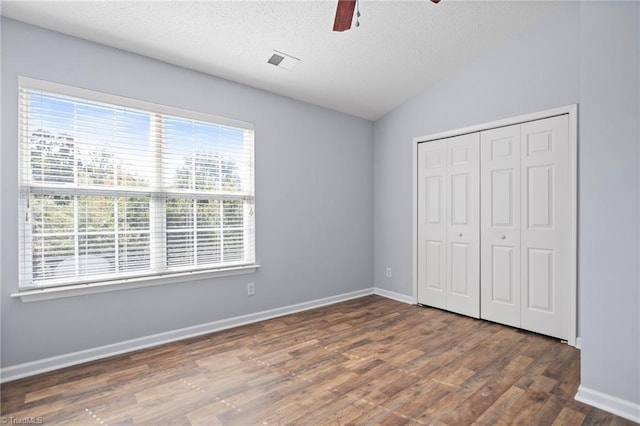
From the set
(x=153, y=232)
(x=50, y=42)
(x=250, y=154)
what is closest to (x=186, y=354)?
(x=153, y=232)

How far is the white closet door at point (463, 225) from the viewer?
12.2 feet

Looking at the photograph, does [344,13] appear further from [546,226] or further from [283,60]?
[546,226]

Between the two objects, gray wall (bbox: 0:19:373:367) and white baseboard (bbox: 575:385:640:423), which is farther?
gray wall (bbox: 0:19:373:367)

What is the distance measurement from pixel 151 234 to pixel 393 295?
322cm

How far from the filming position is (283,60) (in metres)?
3.17

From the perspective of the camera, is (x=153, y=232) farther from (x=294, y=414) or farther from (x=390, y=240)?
(x=390, y=240)

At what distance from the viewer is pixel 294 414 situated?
1.95 m

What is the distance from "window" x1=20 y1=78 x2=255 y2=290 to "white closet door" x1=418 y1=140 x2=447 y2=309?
2.21 m

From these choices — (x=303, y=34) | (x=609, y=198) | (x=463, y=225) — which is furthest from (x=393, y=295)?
(x=303, y=34)

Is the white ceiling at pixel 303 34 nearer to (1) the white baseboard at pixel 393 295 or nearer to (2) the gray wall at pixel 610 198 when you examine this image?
(2) the gray wall at pixel 610 198

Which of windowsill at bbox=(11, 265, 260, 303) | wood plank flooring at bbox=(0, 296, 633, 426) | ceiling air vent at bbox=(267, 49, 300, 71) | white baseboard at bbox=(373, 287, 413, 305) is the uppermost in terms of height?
ceiling air vent at bbox=(267, 49, 300, 71)

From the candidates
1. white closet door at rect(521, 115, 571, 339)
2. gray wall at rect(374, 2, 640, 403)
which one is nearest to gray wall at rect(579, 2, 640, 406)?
gray wall at rect(374, 2, 640, 403)

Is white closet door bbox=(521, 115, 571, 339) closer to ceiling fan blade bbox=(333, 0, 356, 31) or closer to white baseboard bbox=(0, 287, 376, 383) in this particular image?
white baseboard bbox=(0, 287, 376, 383)

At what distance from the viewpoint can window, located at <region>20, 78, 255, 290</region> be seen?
244cm
